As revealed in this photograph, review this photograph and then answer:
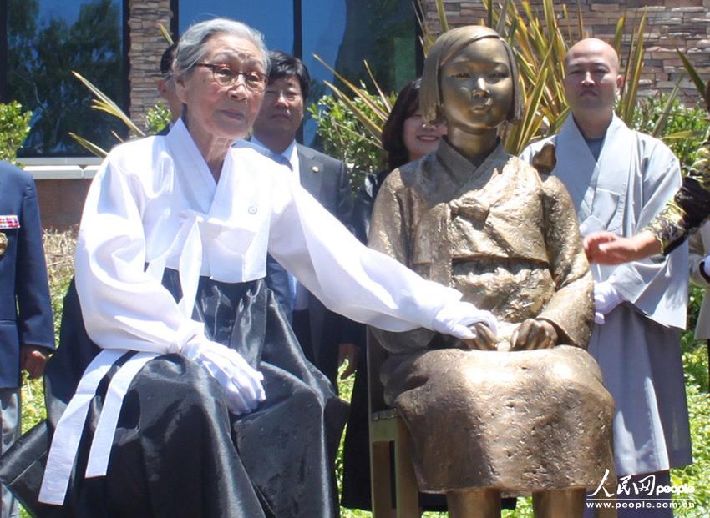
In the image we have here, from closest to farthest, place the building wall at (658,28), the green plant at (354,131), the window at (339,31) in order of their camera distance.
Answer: the green plant at (354,131) → the building wall at (658,28) → the window at (339,31)

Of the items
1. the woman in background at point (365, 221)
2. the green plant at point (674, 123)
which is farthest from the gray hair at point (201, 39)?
the green plant at point (674, 123)

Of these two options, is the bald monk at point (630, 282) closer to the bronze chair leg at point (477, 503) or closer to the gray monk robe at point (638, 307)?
the gray monk robe at point (638, 307)

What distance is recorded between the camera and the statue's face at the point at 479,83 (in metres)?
4.00

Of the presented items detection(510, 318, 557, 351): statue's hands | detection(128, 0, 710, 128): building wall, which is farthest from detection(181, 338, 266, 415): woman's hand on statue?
detection(128, 0, 710, 128): building wall

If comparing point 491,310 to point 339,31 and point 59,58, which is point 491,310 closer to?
point 339,31

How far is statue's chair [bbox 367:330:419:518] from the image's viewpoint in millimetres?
3939

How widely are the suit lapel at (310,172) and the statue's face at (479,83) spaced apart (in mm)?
1007

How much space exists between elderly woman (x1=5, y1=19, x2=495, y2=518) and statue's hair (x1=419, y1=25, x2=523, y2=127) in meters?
0.45

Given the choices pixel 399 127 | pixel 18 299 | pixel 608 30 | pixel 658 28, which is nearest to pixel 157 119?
pixel 608 30

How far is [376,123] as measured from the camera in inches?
315

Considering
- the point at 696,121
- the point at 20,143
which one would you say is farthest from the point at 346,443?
the point at 20,143

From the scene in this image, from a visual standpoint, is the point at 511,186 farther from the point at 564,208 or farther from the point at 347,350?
the point at 347,350

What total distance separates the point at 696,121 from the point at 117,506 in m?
Answer: 5.39

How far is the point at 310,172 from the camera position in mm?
5016
